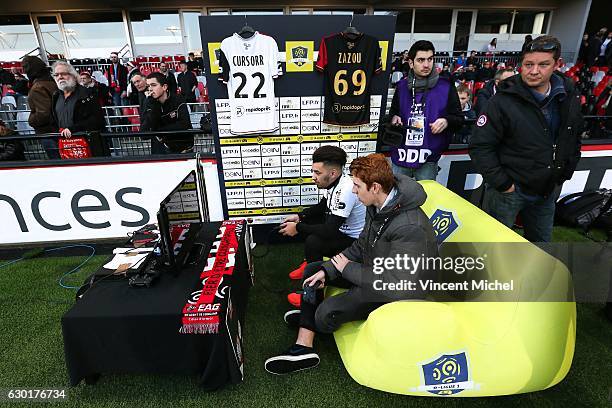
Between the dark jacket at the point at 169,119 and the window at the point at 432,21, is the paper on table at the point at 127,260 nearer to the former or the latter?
the dark jacket at the point at 169,119

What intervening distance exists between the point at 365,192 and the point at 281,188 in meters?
1.84

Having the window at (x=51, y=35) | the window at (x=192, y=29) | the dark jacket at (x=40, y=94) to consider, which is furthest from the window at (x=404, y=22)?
the dark jacket at (x=40, y=94)

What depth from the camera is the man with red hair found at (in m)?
1.85

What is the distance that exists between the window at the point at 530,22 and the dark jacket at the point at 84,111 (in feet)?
55.6

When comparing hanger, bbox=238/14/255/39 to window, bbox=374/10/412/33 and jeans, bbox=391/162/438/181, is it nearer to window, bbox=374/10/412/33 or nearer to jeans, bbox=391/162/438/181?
jeans, bbox=391/162/438/181

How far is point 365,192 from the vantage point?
196cm

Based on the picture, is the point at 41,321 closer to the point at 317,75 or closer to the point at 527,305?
the point at 317,75

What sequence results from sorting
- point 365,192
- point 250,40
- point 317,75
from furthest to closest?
point 317,75 < point 250,40 < point 365,192

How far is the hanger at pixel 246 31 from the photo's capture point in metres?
3.01

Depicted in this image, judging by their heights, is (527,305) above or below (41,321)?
above

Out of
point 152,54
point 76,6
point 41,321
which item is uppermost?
point 76,6

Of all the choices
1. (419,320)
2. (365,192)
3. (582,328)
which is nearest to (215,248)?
(365,192)

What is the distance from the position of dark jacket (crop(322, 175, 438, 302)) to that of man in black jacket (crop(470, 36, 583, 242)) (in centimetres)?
91

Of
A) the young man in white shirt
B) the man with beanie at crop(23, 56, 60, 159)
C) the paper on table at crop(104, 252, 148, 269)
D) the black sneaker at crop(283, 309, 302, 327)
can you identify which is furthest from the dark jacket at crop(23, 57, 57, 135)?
the black sneaker at crop(283, 309, 302, 327)
